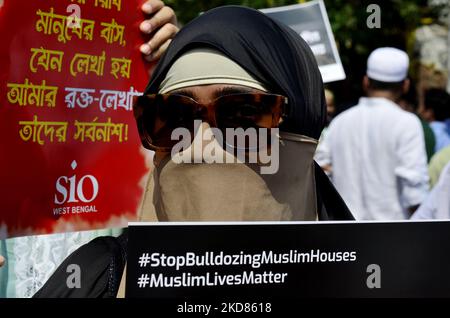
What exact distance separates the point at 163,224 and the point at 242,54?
0.59m

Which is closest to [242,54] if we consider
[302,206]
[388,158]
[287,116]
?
[287,116]

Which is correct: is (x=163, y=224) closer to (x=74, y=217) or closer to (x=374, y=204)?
(x=74, y=217)

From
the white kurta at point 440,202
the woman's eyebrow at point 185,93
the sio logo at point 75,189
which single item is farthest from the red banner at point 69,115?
the white kurta at point 440,202

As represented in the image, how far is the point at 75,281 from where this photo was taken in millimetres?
1800

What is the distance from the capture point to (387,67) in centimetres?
471

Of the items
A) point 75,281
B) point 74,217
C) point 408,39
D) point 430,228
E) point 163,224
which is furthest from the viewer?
point 408,39

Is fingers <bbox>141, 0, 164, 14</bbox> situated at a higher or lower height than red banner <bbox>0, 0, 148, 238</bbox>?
higher

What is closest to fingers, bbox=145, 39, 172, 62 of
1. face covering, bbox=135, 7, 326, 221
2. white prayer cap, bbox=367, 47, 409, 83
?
face covering, bbox=135, 7, 326, 221

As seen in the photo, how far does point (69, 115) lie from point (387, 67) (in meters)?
2.92

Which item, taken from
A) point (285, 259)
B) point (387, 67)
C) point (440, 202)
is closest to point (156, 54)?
point (285, 259)

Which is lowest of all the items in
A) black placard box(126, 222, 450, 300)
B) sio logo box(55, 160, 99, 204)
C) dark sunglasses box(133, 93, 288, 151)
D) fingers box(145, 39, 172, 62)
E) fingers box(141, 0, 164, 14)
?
black placard box(126, 222, 450, 300)

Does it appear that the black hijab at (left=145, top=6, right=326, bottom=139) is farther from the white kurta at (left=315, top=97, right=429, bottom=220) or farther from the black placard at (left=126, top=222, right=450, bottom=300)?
the white kurta at (left=315, top=97, right=429, bottom=220)

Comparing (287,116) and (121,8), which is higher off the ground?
(121,8)

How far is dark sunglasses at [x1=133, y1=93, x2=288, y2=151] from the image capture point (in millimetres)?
1844
